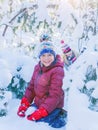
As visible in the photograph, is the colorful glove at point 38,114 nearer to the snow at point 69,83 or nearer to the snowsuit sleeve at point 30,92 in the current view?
the snow at point 69,83

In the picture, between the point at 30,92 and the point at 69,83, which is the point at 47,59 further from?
the point at 30,92

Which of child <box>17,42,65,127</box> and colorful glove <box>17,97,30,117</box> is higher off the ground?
child <box>17,42,65,127</box>

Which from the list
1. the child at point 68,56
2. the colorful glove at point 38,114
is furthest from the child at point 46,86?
the child at point 68,56

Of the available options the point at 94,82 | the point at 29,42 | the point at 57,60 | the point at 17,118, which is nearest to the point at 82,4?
the point at 29,42

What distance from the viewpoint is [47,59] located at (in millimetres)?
Answer: 4211

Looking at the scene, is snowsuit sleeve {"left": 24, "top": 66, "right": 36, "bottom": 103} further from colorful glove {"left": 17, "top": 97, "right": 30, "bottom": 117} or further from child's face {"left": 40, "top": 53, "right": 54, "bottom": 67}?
child's face {"left": 40, "top": 53, "right": 54, "bottom": 67}

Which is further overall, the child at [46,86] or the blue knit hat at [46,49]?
the blue knit hat at [46,49]

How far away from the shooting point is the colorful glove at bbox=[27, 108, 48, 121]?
12.9ft

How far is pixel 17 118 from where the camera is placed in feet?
13.6

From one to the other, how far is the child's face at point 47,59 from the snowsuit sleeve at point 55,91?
0.38ft

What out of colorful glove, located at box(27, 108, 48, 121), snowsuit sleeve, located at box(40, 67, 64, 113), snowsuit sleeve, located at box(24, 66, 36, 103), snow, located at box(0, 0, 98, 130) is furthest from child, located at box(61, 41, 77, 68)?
colorful glove, located at box(27, 108, 48, 121)

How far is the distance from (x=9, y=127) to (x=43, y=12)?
1.89 m

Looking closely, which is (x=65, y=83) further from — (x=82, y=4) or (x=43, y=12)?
(x=82, y=4)

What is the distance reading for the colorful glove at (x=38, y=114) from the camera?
3938 millimetres
